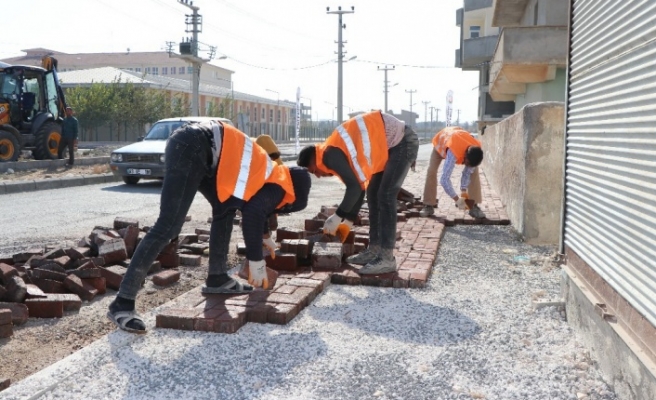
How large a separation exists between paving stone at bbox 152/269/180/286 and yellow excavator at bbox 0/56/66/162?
13172mm

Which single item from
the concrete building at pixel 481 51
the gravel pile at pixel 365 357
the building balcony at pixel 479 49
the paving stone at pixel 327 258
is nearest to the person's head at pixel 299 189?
the gravel pile at pixel 365 357

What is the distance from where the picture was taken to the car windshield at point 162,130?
14.1 meters

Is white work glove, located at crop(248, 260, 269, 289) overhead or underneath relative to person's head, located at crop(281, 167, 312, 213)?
underneath

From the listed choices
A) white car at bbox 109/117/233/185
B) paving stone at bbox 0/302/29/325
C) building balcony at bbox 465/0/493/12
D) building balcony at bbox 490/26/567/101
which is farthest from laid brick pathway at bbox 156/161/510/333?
building balcony at bbox 465/0/493/12

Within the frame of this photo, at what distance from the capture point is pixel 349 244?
565 centimetres

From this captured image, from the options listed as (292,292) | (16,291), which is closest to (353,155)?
(292,292)

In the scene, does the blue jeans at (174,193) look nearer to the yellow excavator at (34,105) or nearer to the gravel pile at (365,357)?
the gravel pile at (365,357)

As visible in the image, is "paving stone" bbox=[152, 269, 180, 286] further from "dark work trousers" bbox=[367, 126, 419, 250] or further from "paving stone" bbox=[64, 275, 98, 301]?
"dark work trousers" bbox=[367, 126, 419, 250]

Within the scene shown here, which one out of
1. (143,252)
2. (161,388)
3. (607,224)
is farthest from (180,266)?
(607,224)

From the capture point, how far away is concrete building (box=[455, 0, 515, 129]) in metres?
36.0

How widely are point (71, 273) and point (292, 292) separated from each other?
1.71 meters

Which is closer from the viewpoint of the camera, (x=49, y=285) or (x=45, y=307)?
(x=45, y=307)

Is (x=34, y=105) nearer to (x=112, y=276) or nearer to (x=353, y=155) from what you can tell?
(x=112, y=276)

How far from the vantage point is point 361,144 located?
4727 millimetres
